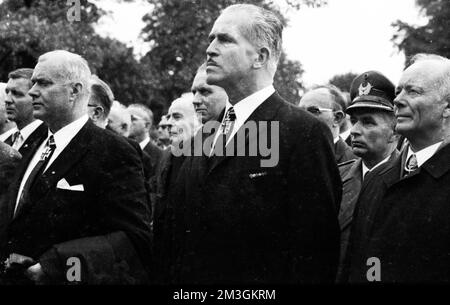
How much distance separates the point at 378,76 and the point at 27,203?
2.58 m

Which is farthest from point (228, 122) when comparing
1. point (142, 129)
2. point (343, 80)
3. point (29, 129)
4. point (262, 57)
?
point (343, 80)

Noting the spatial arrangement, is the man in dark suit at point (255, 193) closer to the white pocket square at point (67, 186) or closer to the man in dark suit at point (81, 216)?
the man in dark suit at point (81, 216)

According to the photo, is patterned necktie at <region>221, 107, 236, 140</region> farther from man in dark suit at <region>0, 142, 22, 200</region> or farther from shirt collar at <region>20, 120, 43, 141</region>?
shirt collar at <region>20, 120, 43, 141</region>

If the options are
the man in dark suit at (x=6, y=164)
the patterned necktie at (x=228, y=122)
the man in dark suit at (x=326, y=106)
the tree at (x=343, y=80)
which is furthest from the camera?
the tree at (x=343, y=80)

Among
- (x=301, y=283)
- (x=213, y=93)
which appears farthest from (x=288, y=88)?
(x=301, y=283)

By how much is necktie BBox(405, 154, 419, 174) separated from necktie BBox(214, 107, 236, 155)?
0.96 metres

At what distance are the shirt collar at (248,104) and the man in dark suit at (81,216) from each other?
93cm

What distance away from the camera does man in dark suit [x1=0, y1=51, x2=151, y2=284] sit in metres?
4.72

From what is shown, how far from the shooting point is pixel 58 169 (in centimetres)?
486

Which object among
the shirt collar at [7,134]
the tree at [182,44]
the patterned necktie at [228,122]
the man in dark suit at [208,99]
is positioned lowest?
the patterned necktie at [228,122]

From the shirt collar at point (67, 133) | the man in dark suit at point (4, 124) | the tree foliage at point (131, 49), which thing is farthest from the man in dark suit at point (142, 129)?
the shirt collar at point (67, 133)

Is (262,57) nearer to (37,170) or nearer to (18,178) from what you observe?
(37,170)

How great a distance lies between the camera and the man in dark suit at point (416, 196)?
4.00m

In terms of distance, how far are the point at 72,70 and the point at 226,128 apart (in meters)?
1.37
